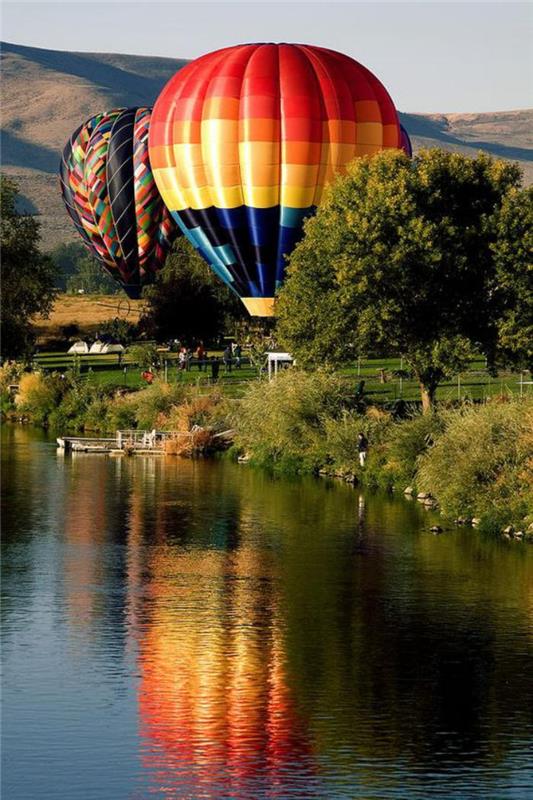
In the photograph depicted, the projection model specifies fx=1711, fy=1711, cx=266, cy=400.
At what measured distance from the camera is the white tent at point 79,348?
115856 millimetres

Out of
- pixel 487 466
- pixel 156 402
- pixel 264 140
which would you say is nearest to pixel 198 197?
pixel 264 140

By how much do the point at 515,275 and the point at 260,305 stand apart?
18.0m

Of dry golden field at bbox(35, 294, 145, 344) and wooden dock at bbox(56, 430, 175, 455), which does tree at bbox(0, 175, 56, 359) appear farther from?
wooden dock at bbox(56, 430, 175, 455)

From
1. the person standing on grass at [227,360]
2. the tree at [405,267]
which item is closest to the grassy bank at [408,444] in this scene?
the tree at [405,267]

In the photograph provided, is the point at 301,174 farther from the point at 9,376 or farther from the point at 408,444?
the point at 9,376

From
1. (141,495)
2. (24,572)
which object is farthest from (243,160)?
(24,572)

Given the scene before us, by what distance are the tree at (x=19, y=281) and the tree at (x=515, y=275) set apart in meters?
41.9

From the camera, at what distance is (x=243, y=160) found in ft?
247

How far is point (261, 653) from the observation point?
1374 inches

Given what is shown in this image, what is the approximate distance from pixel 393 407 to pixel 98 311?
85.0 m

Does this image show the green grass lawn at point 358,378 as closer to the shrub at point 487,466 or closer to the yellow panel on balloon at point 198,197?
the yellow panel on balloon at point 198,197

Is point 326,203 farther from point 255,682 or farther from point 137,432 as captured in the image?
point 255,682

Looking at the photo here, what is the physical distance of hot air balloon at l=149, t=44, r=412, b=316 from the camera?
74.9 metres

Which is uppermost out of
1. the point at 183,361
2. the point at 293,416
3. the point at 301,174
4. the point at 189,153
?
the point at 189,153
